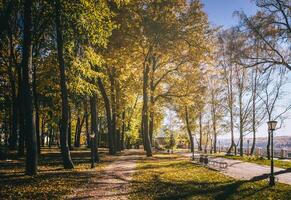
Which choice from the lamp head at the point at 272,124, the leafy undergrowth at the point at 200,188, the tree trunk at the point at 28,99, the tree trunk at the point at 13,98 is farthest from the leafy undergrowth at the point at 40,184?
the tree trunk at the point at 13,98

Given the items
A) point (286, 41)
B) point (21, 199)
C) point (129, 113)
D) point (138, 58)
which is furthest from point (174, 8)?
point (129, 113)

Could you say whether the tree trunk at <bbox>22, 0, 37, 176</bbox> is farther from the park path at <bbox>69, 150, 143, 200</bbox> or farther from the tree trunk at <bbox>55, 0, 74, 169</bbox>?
the tree trunk at <bbox>55, 0, 74, 169</bbox>

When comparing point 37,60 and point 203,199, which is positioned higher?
point 37,60

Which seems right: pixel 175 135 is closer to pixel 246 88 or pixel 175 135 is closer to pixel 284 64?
pixel 246 88

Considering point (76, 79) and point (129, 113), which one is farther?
point (129, 113)

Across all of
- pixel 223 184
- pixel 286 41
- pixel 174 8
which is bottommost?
pixel 223 184

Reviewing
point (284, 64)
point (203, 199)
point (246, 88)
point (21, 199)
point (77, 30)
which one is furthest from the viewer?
point (246, 88)

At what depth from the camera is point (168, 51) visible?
32.7 meters

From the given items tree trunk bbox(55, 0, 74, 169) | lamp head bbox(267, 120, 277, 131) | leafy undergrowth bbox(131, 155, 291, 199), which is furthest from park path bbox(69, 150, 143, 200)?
lamp head bbox(267, 120, 277, 131)

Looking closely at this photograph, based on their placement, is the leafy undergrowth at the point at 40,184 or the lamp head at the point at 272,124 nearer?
the leafy undergrowth at the point at 40,184

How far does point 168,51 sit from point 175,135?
177 feet

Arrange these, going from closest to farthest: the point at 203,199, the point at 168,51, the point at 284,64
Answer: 1. the point at 203,199
2. the point at 284,64
3. the point at 168,51

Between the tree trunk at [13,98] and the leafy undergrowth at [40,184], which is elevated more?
the tree trunk at [13,98]

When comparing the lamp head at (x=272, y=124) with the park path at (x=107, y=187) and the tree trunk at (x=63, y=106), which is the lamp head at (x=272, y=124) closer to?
the park path at (x=107, y=187)
